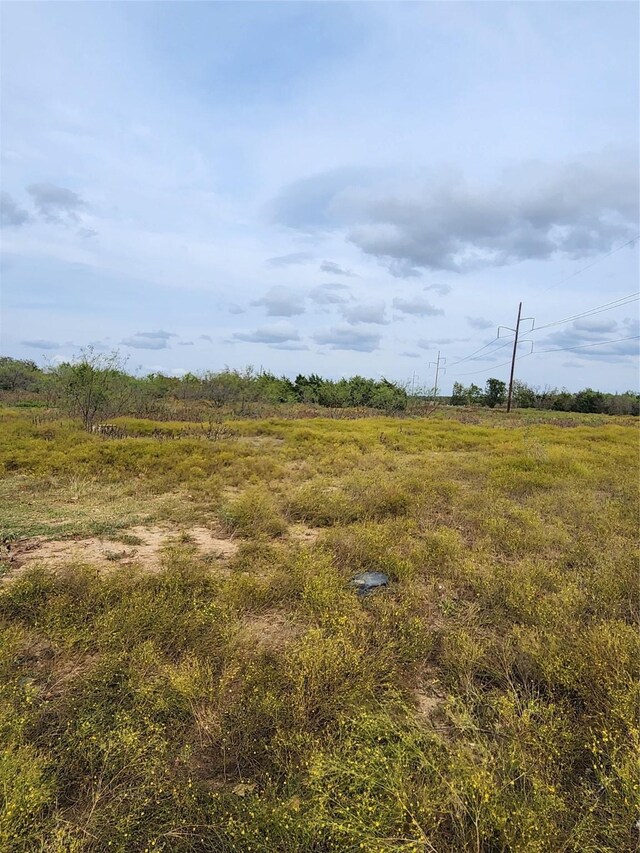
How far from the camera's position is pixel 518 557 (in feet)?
18.5

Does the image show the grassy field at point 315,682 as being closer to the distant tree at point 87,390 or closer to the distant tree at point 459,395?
the distant tree at point 87,390

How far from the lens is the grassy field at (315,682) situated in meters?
2.06

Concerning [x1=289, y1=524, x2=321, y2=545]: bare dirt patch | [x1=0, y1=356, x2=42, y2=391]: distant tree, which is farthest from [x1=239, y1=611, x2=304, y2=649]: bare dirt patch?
[x1=0, y1=356, x2=42, y2=391]: distant tree

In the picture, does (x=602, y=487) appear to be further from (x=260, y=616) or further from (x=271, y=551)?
(x=260, y=616)

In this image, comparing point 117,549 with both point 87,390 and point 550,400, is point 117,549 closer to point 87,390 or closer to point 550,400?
point 87,390

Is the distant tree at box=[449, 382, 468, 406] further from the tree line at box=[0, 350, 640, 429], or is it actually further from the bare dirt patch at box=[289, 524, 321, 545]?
the bare dirt patch at box=[289, 524, 321, 545]

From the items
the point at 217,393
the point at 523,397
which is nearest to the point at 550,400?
the point at 523,397

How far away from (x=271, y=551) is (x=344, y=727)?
300cm

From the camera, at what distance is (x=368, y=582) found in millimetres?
4727

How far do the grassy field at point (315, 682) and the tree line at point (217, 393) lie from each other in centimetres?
1195

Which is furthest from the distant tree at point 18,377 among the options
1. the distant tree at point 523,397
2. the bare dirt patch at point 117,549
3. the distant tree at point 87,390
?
the distant tree at point 523,397

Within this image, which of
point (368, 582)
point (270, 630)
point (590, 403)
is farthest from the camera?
point (590, 403)

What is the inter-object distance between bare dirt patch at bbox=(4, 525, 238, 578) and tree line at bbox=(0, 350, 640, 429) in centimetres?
1050

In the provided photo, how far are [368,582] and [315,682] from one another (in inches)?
77.3
